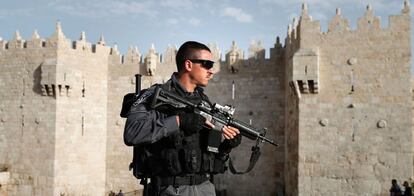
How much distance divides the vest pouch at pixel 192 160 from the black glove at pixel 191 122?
0.18 m

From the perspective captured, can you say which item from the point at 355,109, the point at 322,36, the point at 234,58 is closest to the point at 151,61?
the point at 234,58

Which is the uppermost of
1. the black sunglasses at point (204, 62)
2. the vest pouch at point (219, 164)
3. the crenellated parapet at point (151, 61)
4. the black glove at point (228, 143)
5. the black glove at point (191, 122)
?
the crenellated parapet at point (151, 61)

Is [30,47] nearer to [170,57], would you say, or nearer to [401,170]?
[170,57]

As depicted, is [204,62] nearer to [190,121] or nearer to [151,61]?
[190,121]

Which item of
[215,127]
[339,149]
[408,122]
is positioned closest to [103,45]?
[339,149]

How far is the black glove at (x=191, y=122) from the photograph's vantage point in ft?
11.1

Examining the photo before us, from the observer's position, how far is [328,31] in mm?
12766

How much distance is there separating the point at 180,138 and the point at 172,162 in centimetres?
19

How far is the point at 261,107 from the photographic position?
1599 cm

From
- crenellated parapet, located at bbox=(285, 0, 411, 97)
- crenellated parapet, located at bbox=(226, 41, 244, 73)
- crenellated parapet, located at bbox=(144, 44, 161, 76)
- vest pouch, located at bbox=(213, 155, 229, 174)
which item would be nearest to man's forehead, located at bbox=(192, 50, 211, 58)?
vest pouch, located at bbox=(213, 155, 229, 174)

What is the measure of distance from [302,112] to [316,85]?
0.86m

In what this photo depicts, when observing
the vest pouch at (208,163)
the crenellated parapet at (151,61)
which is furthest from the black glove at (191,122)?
the crenellated parapet at (151,61)

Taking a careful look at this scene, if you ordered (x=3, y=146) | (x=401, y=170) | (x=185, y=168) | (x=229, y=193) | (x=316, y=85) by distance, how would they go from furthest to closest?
(x=3, y=146)
(x=229, y=193)
(x=316, y=85)
(x=401, y=170)
(x=185, y=168)

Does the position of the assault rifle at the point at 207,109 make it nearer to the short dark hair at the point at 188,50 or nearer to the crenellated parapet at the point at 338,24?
the short dark hair at the point at 188,50
